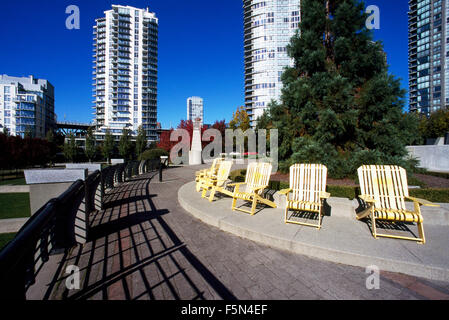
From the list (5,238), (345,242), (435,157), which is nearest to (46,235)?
(5,238)

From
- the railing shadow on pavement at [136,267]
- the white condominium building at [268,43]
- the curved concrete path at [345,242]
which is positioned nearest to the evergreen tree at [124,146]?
the white condominium building at [268,43]

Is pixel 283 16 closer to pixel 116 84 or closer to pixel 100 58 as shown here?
pixel 116 84

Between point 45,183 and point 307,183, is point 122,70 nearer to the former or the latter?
point 45,183

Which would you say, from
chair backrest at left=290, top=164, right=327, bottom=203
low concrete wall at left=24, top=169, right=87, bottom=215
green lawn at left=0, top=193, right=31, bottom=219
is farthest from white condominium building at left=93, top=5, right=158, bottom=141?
chair backrest at left=290, top=164, right=327, bottom=203

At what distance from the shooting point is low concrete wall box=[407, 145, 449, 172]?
622 inches

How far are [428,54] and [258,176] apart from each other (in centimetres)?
12417

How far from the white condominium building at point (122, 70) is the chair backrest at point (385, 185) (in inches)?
3725

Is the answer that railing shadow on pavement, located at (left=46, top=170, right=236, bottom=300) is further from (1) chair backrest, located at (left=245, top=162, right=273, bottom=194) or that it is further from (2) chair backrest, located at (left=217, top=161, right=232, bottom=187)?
(1) chair backrest, located at (left=245, top=162, right=273, bottom=194)

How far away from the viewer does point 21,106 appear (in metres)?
85.9

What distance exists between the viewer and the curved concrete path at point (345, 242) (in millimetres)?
2896

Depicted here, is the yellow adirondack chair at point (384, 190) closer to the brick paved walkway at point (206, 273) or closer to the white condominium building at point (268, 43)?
the brick paved walkway at point (206, 273)

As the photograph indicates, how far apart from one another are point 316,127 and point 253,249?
6.57 meters

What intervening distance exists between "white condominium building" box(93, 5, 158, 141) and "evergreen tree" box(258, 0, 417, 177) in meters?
89.8

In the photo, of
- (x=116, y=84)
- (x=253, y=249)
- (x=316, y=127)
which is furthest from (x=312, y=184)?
(x=116, y=84)
